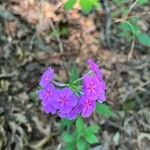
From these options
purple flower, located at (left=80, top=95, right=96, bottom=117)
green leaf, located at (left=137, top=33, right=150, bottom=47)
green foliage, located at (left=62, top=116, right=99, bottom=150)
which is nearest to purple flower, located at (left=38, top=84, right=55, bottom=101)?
purple flower, located at (left=80, top=95, right=96, bottom=117)

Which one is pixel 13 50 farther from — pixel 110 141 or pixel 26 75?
pixel 110 141

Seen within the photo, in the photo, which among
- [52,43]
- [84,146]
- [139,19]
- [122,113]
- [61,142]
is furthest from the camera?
[139,19]

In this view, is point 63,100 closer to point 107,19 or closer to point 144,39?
point 144,39

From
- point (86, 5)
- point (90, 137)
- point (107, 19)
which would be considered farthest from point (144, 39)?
point (90, 137)

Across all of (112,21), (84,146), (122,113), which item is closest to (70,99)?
(84,146)

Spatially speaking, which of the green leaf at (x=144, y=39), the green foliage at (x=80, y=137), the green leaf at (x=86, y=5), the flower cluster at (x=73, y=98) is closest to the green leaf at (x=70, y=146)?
the green foliage at (x=80, y=137)

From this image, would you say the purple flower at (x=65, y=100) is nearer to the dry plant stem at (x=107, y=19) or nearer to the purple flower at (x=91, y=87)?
the purple flower at (x=91, y=87)
